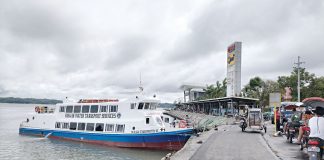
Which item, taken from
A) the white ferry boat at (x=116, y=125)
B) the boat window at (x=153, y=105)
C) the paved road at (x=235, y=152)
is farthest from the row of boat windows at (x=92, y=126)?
the paved road at (x=235, y=152)

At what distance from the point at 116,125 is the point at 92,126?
371cm

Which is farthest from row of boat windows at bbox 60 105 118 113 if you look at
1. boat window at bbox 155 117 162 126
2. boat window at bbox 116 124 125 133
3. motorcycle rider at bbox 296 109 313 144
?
motorcycle rider at bbox 296 109 313 144

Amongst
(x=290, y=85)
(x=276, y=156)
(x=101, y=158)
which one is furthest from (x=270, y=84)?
(x=276, y=156)

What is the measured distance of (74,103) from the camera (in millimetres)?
34812

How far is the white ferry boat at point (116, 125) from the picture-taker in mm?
26625

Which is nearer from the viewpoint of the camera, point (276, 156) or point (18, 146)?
point (276, 156)

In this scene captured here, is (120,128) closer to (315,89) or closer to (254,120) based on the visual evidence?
(254,120)

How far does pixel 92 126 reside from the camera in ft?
105

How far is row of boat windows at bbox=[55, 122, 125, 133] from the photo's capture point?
29.6 m

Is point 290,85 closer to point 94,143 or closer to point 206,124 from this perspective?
point 206,124

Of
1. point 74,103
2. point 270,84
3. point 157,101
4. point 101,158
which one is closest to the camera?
point 101,158

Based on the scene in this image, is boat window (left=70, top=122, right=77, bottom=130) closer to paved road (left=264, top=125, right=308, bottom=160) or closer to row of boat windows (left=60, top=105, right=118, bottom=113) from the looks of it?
row of boat windows (left=60, top=105, right=118, bottom=113)

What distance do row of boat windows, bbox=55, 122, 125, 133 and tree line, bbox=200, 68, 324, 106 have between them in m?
33.0

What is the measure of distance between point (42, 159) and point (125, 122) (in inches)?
308
